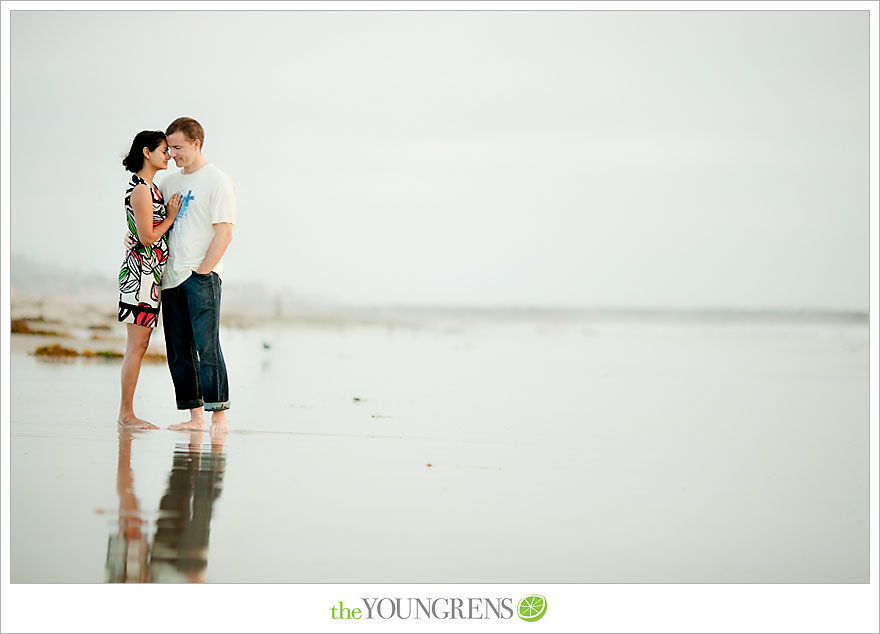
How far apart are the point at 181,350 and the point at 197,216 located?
1.85 ft

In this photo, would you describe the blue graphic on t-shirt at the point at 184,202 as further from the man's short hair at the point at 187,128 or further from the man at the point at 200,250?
the man's short hair at the point at 187,128

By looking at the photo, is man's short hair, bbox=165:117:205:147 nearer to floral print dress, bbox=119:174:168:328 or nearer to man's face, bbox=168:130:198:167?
man's face, bbox=168:130:198:167

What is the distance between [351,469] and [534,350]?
6.79 meters

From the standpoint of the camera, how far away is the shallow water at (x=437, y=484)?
2.03m

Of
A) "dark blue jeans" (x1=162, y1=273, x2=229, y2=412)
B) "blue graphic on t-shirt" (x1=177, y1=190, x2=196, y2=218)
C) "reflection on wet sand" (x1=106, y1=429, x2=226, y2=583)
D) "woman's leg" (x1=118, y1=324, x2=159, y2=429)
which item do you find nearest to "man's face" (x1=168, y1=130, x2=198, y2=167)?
"blue graphic on t-shirt" (x1=177, y1=190, x2=196, y2=218)

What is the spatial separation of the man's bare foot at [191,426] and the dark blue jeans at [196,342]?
0.26ft

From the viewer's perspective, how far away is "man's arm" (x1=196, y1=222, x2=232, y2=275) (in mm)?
3607

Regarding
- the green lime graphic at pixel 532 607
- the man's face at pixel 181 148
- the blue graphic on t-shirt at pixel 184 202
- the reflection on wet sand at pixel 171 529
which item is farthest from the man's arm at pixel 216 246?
the green lime graphic at pixel 532 607

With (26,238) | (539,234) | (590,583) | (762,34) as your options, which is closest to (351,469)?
(590,583)

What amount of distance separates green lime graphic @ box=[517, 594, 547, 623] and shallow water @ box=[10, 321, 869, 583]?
47mm

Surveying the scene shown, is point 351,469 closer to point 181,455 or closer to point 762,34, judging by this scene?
point 181,455

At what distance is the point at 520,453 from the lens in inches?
133

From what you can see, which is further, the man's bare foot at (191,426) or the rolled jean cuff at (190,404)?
the rolled jean cuff at (190,404)

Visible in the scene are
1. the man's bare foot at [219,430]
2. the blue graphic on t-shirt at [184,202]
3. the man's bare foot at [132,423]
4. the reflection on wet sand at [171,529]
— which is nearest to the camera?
the reflection on wet sand at [171,529]
